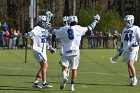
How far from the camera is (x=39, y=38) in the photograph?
50.5ft

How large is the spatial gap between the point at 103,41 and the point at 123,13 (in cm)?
3143

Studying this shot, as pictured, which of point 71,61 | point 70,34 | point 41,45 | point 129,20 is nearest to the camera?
point 70,34

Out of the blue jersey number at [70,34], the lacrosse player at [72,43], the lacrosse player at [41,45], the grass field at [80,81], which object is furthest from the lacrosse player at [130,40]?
the lacrosse player at [41,45]

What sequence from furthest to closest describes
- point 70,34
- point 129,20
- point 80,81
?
point 80,81
point 129,20
point 70,34

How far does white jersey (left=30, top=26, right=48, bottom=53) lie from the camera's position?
15336mm

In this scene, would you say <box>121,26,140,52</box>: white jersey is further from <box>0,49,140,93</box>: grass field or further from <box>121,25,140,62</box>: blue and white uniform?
<box>0,49,140,93</box>: grass field

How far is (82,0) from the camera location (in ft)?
251

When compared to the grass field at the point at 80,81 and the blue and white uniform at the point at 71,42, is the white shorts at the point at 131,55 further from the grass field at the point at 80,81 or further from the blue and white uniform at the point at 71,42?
the blue and white uniform at the point at 71,42

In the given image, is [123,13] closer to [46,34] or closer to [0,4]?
[0,4]

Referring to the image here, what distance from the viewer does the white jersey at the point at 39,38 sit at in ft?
50.3

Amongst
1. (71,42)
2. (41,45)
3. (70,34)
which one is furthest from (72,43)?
(41,45)

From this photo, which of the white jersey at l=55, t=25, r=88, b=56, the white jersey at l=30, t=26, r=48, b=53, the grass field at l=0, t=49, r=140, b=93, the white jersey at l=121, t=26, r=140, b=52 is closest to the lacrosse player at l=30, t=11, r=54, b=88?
the white jersey at l=30, t=26, r=48, b=53

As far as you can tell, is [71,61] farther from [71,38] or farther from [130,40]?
[130,40]

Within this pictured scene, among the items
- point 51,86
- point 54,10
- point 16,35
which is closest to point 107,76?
point 51,86
